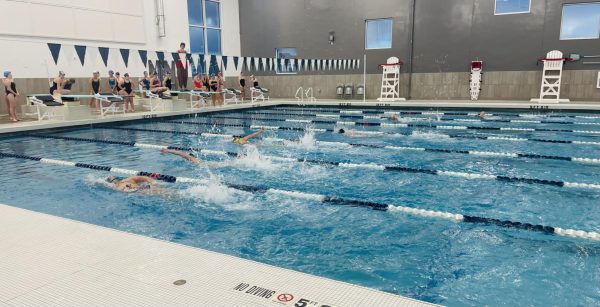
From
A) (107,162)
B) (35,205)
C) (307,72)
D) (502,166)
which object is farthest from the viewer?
(307,72)

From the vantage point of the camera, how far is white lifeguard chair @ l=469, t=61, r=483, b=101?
12891 millimetres

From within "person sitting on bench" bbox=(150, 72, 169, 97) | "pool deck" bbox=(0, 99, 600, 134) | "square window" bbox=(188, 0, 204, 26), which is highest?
"square window" bbox=(188, 0, 204, 26)

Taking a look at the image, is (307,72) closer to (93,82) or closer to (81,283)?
(93,82)

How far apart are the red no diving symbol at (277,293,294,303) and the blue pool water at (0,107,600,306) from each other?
2.50 feet

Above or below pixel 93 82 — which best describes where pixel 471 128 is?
below

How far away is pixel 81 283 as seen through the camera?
6.12 ft

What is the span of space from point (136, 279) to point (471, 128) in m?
7.76

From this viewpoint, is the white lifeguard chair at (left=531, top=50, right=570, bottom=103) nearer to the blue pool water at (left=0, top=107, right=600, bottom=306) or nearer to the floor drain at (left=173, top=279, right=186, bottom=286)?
the blue pool water at (left=0, top=107, right=600, bottom=306)

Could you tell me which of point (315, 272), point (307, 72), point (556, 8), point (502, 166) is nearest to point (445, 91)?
point (556, 8)

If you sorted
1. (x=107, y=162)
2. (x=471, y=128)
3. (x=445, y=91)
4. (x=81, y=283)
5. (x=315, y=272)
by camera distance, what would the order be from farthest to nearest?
1. (x=445, y=91)
2. (x=471, y=128)
3. (x=107, y=162)
4. (x=315, y=272)
5. (x=81, y=283)

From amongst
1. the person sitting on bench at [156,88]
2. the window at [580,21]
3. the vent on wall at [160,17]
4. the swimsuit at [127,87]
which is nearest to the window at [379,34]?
the window at [580,21]

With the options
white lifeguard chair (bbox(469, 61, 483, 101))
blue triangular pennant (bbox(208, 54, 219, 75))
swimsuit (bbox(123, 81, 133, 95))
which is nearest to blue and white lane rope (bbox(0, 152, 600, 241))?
swimsuit (bbox(123, 81, 133, 95))

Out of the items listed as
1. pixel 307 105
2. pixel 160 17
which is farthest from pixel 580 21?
pixel 160 17

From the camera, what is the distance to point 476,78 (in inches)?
511
